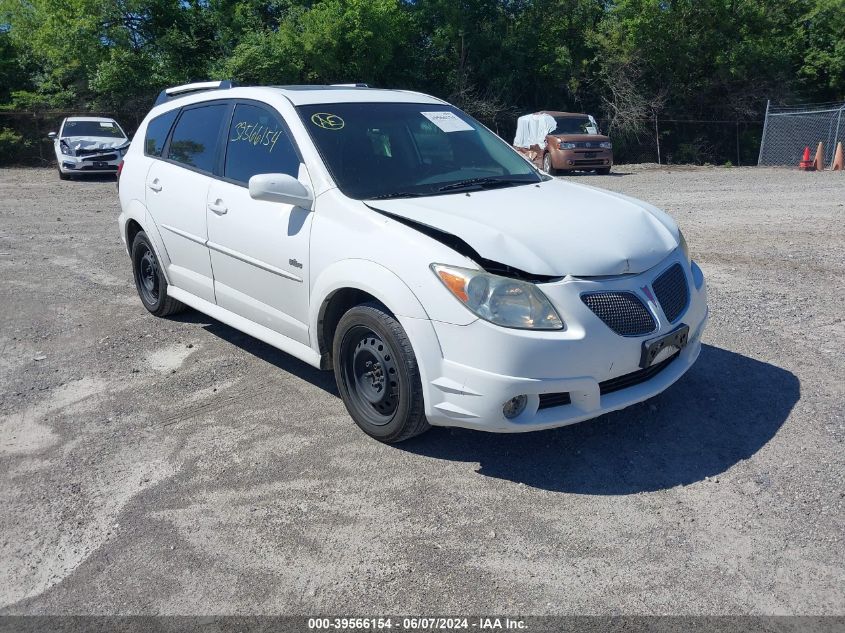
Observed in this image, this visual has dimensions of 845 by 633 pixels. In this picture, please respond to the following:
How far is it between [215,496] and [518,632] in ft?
5.62

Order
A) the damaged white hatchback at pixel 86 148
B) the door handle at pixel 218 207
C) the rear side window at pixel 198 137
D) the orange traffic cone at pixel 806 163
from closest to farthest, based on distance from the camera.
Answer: the door handle at pixel 218 207 < the rear side window at pixel 198 137 < the damaged white hatchback at pixel 86 148 < the orange traffic cone at pixel 806 163

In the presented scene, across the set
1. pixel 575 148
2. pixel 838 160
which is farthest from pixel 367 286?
pixel 838 160

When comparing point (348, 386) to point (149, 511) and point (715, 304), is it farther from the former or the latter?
point (715, 304)

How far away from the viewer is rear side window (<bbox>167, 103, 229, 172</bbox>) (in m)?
5.49

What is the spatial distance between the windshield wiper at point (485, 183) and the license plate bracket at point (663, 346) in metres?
1.47

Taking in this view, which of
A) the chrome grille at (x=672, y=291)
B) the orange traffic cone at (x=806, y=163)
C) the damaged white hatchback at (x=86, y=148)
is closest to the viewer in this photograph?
the chrome grille at (x=672, y=291)

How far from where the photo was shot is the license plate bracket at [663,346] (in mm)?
3850

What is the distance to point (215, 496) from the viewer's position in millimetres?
3791

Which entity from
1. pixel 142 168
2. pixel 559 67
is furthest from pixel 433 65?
pixel 142 168

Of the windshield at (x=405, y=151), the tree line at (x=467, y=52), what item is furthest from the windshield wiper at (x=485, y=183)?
the tree line at (x=467, y=52)

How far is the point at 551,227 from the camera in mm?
4020

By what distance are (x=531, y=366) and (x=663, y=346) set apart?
32.8 inches

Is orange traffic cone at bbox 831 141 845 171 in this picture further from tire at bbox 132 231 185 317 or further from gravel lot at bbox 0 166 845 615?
tire at bbox 132 231 185 317

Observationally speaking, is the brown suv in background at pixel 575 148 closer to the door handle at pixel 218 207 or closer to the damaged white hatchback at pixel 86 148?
the damaged white hatchback at pixel 86 148
